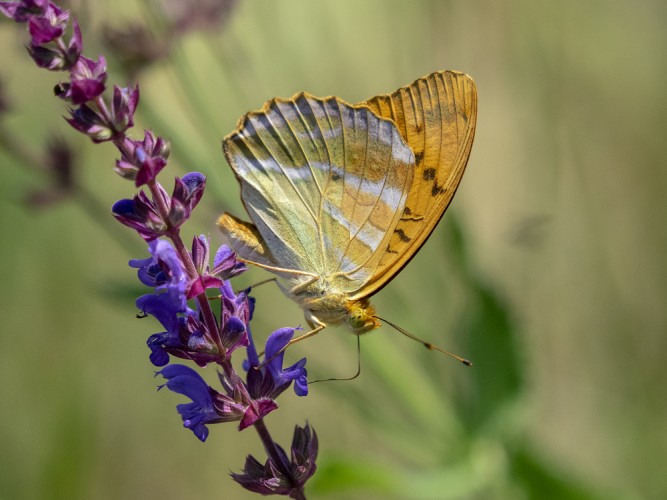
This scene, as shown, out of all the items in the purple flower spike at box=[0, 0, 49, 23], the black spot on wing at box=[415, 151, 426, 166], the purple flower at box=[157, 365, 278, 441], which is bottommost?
the purple flower at box=[157, 365, 278, 441]

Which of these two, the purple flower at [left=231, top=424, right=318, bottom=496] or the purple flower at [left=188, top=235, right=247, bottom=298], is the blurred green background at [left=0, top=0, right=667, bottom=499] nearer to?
the purple flower at [left=231, top=424, right=318, bottom=496]

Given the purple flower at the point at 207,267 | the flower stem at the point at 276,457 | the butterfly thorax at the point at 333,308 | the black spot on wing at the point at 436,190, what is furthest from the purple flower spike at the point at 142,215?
the black spot on wing at the point at 436,190

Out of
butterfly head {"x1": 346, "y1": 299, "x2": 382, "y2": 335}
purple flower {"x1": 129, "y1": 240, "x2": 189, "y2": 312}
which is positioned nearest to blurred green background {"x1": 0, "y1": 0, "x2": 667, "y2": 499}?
butterfly head {"x1": 346, "y1": 299, "x2": 382, "y2": 335}

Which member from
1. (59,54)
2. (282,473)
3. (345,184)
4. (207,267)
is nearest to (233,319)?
(207,267)

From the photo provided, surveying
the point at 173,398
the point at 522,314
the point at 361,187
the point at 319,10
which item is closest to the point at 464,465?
the point at 522,314

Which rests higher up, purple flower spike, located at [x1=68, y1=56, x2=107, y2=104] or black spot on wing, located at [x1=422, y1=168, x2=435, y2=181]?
purple flower spike, located at [x1=68, y1=56, x2=107, y2=104]

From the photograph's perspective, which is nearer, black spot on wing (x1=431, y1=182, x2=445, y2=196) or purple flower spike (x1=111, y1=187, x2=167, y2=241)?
purple flower spike (x1=111, y1=187, x2=167, y2=241)
